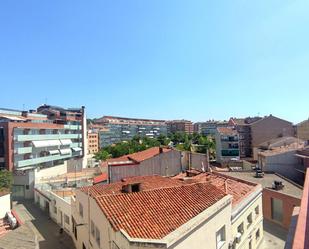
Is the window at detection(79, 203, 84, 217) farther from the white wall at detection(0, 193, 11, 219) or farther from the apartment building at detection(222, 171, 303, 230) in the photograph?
the apartment building at detection(222, 171, 303, 230)

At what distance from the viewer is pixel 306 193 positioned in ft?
41.8

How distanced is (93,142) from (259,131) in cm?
6820

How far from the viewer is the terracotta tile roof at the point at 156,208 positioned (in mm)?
12555

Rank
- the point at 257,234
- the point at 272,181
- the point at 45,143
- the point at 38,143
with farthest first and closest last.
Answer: the point at 45,143 < the point at 38,143 < the point at 272,181 < the point at 257,234

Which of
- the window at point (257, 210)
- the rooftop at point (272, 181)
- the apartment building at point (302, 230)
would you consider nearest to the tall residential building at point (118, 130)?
the rooftop at point (272, 181)

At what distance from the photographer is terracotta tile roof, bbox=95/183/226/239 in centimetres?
1255

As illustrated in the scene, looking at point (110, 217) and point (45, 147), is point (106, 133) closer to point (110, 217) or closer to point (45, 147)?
point (45, 147)

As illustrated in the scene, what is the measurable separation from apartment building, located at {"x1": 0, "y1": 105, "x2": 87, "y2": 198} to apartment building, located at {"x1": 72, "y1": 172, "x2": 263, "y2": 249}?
4055 centimetres

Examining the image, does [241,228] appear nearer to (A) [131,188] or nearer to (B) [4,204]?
(A) [131,188]

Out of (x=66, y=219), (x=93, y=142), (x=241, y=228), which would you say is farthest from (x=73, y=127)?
(x=241, y=228)

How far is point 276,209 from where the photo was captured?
3158 centimetres

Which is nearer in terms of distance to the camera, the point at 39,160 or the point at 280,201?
the point at 280,201

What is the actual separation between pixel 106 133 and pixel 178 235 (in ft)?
466

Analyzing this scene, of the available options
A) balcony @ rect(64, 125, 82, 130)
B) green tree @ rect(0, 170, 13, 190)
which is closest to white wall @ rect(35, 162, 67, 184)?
green tree @ rect(0, 170, 13, 190)
